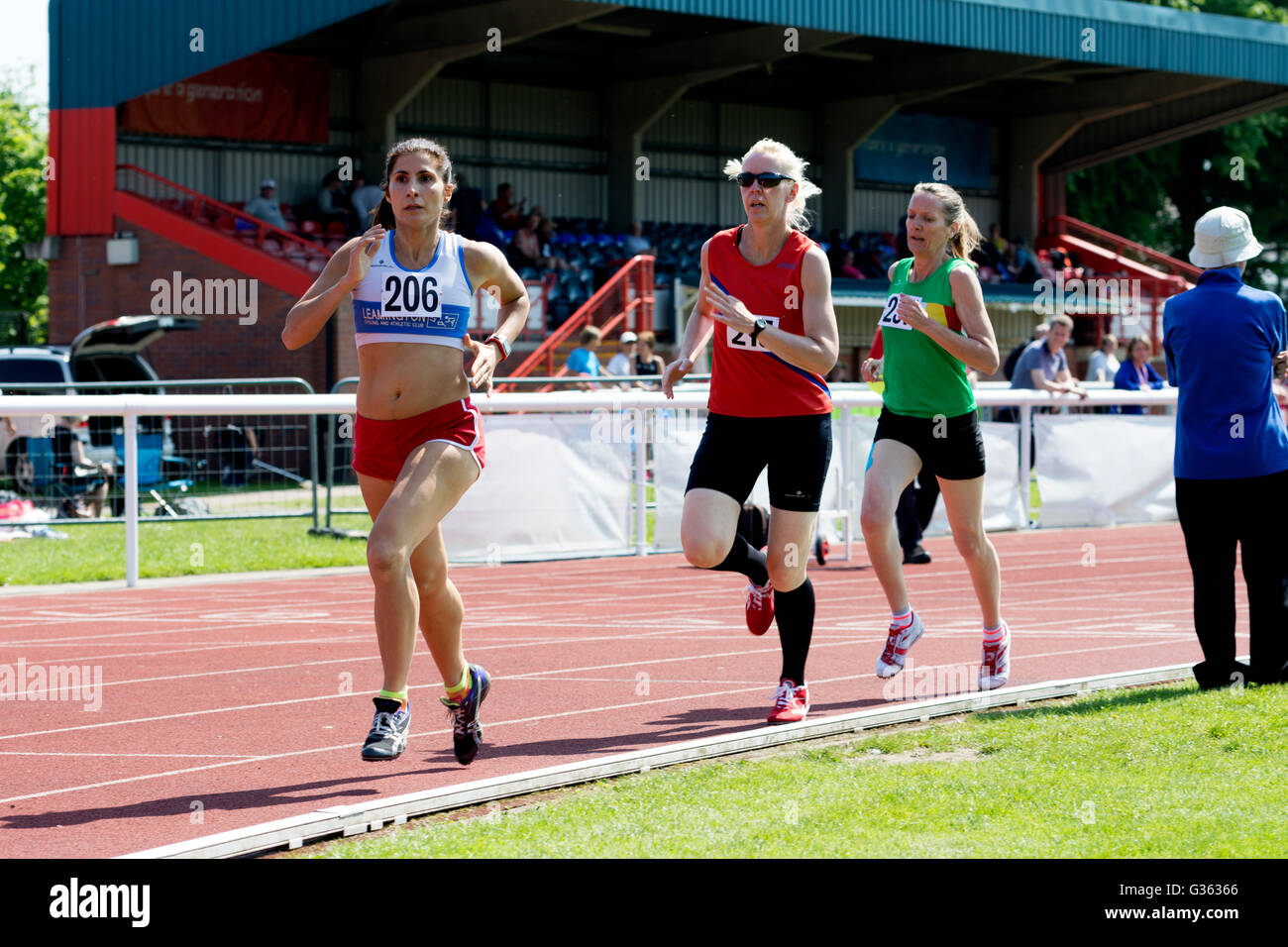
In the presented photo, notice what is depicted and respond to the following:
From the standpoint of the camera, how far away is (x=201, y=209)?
95.7 feet

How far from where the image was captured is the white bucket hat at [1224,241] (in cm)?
735

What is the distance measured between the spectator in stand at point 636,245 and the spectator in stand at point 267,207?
6694 millimetres

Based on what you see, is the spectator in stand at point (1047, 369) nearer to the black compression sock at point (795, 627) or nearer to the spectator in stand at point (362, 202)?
the black compression sock at point (795, 627)

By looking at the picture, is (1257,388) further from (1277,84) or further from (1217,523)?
(1277,84)

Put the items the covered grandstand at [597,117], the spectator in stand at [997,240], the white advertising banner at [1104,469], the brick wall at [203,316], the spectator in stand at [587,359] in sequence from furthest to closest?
the spectator in stand at [997,240], the covered grandstand at [597,117], the brick wall at [203,316], the spectator in stand at [587,359], the white advertising banner at [1104,469]

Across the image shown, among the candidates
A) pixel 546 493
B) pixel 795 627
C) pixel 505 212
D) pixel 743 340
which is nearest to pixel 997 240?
pixel 505 212

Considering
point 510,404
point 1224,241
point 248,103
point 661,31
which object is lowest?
point 510,404

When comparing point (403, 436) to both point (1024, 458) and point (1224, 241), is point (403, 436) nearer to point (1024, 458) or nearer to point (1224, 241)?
point (1224, 241)

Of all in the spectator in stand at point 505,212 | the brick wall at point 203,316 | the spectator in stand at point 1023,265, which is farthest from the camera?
the spectator in stand at point 1023,265

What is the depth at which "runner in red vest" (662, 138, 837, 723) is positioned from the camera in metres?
6.59

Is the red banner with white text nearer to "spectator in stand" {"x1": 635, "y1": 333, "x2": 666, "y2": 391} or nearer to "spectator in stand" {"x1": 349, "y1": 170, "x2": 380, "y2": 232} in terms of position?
"spectator in stand" {"x1": 349, "y1": 170, "x2": 380, "y2": 232}

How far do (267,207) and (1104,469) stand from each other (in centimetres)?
1699

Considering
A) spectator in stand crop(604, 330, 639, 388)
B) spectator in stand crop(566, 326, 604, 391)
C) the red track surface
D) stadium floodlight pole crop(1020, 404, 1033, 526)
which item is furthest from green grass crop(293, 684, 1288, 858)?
spectator in stand crop(604, 330, 639, 388)

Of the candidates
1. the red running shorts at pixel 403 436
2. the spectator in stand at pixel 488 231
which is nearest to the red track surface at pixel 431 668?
the red running shorts at pixel 403 436
